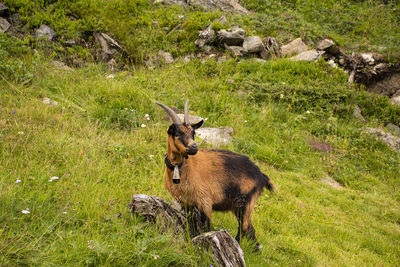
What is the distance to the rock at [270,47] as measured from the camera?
10.7m

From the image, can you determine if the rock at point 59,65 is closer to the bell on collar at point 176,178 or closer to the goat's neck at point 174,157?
the goat's neck at point 174,157

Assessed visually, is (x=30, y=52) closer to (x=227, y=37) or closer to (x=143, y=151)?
(x=143, y=151)

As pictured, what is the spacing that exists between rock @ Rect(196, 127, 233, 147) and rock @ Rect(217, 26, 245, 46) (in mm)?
4520

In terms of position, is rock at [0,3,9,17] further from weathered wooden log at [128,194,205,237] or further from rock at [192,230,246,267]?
rock at [192,230,246,267]

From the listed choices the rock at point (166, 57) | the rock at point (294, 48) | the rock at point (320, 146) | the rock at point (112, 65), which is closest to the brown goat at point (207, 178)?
the rock at point (320, 146)

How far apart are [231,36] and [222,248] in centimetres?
891

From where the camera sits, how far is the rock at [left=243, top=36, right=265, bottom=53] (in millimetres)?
10531

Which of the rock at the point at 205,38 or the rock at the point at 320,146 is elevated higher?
the rock at the point at 205,38

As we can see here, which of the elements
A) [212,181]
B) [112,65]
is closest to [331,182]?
[212,181]

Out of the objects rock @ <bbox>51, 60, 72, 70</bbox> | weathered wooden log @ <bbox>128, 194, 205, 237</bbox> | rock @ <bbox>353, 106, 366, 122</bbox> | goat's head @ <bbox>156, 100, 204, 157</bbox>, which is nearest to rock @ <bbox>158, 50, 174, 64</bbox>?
rock @ <bbox>51, 60, 72, 70</bbox>

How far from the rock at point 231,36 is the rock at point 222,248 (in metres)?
8.70

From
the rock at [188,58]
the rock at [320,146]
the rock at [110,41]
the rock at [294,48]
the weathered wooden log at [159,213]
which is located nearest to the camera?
the weathered wooden log at [159,213]

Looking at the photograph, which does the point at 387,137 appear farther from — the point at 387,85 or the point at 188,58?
the point at 188,58

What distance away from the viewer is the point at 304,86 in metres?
8.80
